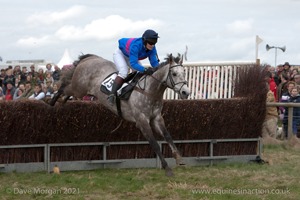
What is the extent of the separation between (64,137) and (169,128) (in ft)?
6.74

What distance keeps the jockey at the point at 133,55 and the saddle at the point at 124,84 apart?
0.08m

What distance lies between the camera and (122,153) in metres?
10.4

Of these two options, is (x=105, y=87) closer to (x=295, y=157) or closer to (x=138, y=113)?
(x=138, y=113)

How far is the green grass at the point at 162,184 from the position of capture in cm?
797

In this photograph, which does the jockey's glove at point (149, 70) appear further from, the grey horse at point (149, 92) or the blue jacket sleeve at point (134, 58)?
the blue jacket sleeve at point (134, 58)

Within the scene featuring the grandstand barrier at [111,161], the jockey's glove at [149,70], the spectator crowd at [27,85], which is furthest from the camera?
the spectator crowd at [27,85]

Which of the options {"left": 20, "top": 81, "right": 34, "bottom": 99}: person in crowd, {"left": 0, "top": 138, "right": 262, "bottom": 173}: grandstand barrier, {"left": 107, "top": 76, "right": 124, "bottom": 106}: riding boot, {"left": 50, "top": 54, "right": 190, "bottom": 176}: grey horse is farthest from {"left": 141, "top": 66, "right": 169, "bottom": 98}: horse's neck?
{"left": 20, "top": 81, "right": 34, "bottom": 99}: person in crowd

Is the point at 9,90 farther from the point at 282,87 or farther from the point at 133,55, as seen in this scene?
the point at 282,87

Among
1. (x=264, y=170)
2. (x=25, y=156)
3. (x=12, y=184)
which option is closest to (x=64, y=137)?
(x=25, y=156)

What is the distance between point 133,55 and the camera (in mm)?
8883

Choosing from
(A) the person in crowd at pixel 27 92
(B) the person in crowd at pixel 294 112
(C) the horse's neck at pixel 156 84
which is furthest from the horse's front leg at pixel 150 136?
(B) the person in crowd at pixel 294 112

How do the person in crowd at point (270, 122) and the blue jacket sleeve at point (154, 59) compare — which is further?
the person in crowd at point (270, 122)

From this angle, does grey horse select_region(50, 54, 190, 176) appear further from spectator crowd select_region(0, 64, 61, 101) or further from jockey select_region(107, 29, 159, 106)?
spectator crowd select_region(0, 64, 61, 101)

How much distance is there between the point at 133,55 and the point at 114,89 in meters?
0.72
